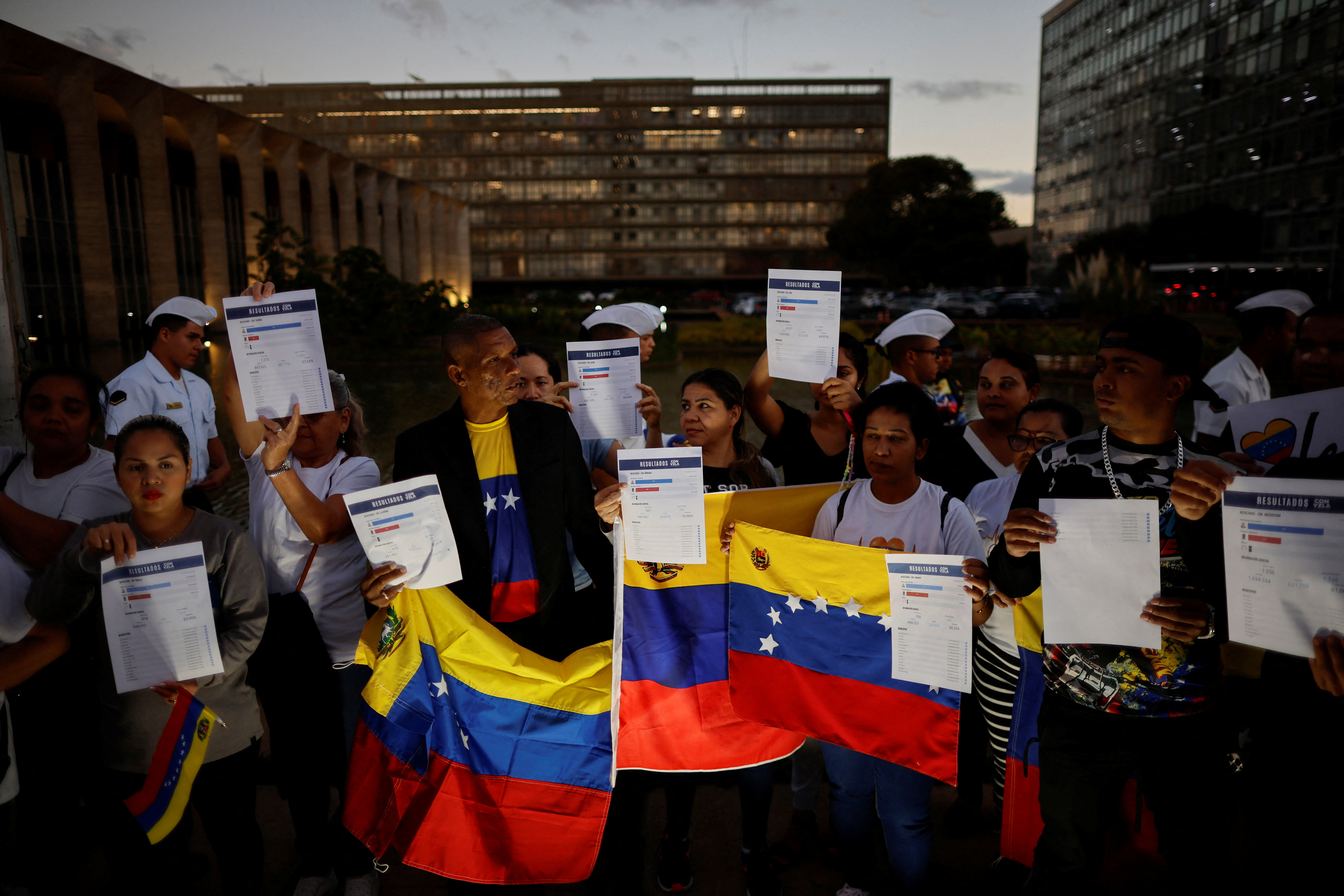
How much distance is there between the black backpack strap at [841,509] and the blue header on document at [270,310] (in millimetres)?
2006

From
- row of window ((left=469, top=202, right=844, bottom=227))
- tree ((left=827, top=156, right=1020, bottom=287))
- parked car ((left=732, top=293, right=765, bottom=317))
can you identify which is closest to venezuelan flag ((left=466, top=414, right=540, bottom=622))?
parked car ((left=732, top=293, right=765, bottom=317))

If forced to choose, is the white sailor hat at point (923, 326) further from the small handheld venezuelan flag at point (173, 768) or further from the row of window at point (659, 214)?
the row of window at point (659, 214)

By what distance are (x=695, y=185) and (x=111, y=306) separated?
6661 centimetres

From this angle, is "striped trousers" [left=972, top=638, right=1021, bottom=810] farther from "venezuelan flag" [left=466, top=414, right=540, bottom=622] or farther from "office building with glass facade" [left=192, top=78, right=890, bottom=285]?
"office building with glass facade" [left=192, top=78, right=890, bottom=285]

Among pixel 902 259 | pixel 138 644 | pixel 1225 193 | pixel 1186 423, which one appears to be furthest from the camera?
pixel 902 259

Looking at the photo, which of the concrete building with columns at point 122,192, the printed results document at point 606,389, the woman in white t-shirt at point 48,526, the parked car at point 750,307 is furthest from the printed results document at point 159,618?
the parked car at point 750,307

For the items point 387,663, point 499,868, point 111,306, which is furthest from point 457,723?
point 111,306

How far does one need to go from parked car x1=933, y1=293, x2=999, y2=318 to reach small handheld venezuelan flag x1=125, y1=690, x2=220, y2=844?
3350cm

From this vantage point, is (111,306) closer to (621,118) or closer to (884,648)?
(884,648)

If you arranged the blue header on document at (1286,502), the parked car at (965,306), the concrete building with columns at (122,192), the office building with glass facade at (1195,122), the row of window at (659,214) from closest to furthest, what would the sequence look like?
1. the blue header on document at (1286,502)
2. the concrete building with columns at (122,192)
3. the parked car at (965,306)
4. the office building with glass facade at (1195,122)
5. the row of window at (659,214)

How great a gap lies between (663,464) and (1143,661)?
5.14ft

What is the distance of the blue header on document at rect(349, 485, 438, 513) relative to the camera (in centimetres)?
254

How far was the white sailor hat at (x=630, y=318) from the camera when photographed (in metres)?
3.75

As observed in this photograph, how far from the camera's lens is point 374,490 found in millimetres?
2559
